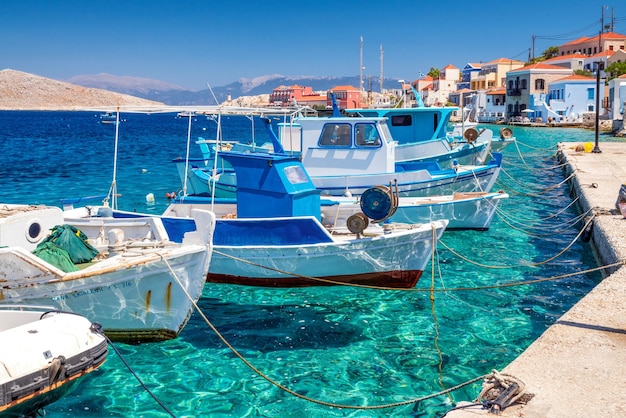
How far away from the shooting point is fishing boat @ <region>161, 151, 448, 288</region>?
11.0m

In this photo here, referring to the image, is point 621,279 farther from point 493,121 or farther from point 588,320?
point 493,121

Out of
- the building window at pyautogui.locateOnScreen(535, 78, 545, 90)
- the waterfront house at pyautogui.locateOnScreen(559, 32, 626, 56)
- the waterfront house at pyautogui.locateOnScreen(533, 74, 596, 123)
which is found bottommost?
the waterfront house at pyautogui.locateOnScreen(533, 74, 596, 123)

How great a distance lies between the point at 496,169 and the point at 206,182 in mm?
8689

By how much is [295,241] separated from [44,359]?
5.21 meters

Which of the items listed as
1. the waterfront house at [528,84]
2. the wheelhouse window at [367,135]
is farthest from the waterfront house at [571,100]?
the wheelhouse window at [367,135]

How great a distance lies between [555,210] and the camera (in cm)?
2031

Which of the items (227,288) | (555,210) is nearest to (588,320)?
(227,288)

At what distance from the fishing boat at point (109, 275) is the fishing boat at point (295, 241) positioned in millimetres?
1743

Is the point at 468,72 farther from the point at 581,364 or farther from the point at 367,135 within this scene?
the point at 581,364

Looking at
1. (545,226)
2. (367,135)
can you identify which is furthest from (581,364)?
(545,226)

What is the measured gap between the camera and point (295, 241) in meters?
11.1

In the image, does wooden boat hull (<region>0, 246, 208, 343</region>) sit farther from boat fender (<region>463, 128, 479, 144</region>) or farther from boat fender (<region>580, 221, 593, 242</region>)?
boat fender (<region>463, 128, 479, 144</region>)

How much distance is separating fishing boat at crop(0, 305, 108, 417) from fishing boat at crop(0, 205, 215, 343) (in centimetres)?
94

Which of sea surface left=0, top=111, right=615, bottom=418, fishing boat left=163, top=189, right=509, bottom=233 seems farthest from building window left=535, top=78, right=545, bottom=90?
sea surface left=0, top=111, right=615, bottom=418
